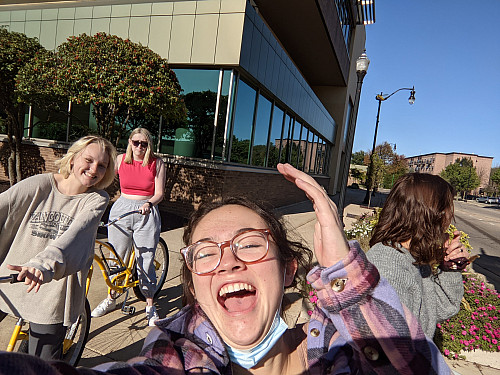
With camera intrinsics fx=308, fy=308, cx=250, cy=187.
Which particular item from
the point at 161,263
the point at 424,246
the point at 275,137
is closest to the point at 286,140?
the point at 275,137

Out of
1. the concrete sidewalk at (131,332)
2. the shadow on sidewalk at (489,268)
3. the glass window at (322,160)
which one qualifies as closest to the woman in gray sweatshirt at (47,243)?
the concrete sidewalk at (131,332)

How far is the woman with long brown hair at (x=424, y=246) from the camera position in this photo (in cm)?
169

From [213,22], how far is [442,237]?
28.8 ft

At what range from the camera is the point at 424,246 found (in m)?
1.75

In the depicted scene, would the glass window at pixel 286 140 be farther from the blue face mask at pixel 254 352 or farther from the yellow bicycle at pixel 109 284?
the blue face mask at pixel 254 352

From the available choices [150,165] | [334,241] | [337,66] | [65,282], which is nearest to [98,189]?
[65,282]

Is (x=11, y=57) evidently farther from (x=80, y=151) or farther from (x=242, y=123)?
(x=80, y=151)

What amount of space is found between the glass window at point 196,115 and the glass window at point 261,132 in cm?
221

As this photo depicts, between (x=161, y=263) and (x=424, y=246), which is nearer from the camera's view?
(x=424, y=246)

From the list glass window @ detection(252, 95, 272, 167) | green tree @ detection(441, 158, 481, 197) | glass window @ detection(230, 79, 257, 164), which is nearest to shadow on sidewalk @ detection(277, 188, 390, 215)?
glass window @ detection(252, 95, 272, 167)

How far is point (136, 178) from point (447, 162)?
147667 mm

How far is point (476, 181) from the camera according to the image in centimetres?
7956

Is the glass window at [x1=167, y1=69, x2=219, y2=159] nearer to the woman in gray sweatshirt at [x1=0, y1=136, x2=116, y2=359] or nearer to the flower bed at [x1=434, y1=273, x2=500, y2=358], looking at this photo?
the flower bed at [x1=434, y1=273, x2=500, y2=358]

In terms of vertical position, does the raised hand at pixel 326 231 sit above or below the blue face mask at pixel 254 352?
above
